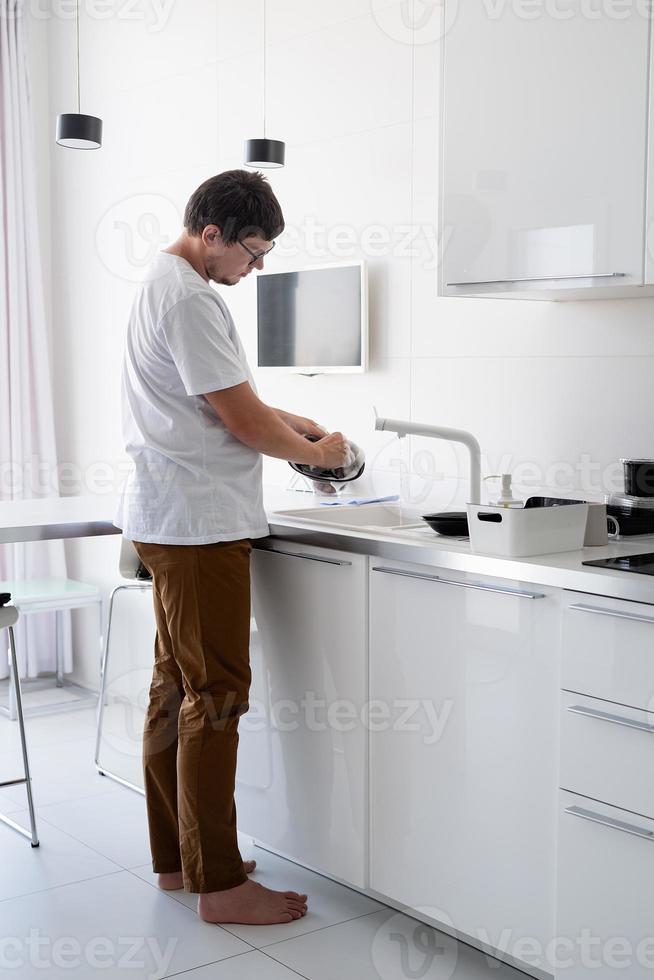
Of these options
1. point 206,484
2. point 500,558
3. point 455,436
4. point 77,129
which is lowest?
point 500,558

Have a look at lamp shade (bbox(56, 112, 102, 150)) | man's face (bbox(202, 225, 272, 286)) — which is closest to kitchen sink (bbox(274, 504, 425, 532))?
man's face (bbox(202, 225, 272, 286))

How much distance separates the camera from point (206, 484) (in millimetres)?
2514

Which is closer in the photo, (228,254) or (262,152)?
(228,254)

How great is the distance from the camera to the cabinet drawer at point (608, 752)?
1941mm

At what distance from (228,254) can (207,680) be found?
3.17ft

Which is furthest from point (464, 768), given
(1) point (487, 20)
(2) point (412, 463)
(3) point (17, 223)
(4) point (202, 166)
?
(3) point (17, 223)

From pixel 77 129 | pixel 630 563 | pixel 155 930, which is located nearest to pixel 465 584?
pixel 630 563

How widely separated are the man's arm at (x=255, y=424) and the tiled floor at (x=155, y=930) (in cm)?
108

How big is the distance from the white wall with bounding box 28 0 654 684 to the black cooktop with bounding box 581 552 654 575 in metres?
0.56

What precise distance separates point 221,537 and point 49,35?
3223 mm

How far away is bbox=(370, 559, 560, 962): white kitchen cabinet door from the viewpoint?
216cm

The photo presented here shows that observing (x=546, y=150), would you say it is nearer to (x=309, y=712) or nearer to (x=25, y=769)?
(x=309, y=712)

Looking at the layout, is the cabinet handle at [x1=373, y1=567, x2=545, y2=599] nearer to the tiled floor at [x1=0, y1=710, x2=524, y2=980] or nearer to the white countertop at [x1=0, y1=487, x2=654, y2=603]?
the white countertop at [x1=0, y1=487, x2=654, y2=603]

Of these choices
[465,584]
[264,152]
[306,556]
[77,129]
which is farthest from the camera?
[77,129]
